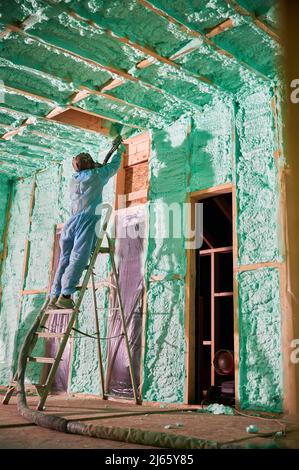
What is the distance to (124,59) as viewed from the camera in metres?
3.73

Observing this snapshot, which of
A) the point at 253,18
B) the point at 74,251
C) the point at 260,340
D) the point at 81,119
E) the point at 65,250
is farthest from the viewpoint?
the point at 81,119

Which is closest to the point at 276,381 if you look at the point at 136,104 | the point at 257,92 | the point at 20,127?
the point at 257,92

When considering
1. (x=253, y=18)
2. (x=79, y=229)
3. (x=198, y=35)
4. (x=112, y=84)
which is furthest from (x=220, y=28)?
(x=79, y=229)

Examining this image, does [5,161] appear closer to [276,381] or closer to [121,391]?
[121,391]

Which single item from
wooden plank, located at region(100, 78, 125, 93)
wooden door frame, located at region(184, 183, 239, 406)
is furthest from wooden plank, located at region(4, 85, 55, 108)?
wooden door frame, located at region(184, 183, 239, 406)

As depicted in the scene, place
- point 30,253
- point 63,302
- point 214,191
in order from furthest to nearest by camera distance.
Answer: point 30,253 < point 214,191 < point 63,302

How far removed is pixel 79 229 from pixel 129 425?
180 centimetres

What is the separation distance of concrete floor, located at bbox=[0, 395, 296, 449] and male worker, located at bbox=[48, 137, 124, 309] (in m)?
0.94

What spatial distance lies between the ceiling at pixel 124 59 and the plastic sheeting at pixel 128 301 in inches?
45.5

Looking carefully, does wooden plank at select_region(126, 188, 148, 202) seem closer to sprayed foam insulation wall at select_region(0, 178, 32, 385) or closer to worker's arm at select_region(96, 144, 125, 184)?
worker's arm at select_region(96, 144, 125, 184)

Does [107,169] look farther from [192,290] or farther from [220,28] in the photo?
[220,28]

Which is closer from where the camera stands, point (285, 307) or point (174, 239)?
point (285, 307)

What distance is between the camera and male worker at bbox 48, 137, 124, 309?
364cm

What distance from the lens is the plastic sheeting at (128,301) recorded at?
14.5 feet
